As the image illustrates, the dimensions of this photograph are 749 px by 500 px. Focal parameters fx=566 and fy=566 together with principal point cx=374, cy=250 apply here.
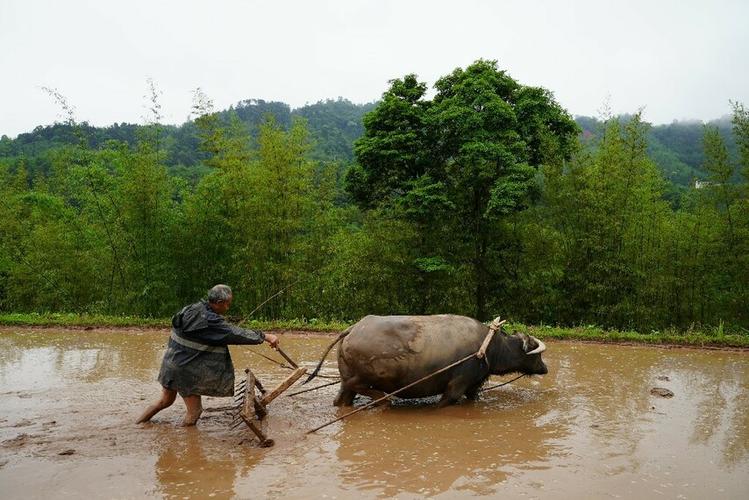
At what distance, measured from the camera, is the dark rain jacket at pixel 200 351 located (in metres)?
5.48

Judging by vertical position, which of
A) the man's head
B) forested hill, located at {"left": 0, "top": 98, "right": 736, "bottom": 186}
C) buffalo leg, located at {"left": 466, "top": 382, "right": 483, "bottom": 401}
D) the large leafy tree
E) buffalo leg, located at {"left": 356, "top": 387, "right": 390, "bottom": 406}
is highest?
forested hill, located at {"left": 0, "top": 98, "right": 736, "bottom": 186}

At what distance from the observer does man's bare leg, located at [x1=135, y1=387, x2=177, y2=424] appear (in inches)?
223

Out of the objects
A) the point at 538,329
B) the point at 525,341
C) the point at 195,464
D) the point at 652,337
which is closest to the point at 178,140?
the point at 538,329

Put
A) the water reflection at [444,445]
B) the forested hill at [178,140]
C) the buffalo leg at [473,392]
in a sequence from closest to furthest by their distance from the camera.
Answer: the water reflection at [444,445] → the buffalo leg at [473,392] → the forested hill at [178,140]

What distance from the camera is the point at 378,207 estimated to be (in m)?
14.5

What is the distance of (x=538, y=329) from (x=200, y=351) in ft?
27.3

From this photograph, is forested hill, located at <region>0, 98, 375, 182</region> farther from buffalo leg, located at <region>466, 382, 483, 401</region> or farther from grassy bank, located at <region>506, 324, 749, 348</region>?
buffalo leg, located at <region>466, 382, 483, 401</region>

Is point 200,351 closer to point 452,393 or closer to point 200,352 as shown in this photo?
point 200,352

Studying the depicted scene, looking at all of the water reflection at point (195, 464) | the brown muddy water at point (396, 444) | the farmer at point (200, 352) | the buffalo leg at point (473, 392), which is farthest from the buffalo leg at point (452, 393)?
the water reflection at point (195, 464)

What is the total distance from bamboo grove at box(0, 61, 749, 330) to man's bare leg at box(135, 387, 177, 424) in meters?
7.89

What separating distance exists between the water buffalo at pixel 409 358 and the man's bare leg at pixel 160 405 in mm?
1594

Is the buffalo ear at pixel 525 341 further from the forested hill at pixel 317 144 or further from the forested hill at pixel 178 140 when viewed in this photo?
the forested hill at pixel 317 144

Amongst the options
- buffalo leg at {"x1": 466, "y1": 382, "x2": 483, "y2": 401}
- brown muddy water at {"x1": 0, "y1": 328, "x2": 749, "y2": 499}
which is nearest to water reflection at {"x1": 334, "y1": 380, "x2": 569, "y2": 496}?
brown muddy water at {"x1": 0, "y1": 328, "x2": 749, "y2": 499}

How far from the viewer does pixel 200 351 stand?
220 inches
